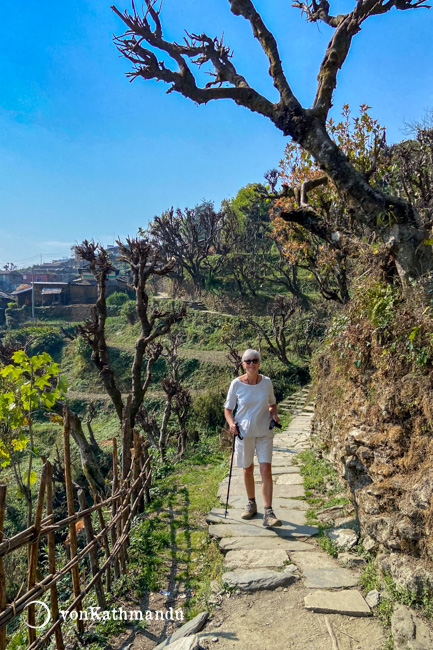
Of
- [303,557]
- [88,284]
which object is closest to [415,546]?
[303,557]

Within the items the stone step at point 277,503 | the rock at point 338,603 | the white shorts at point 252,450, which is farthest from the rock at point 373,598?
the stone step at point 277,503

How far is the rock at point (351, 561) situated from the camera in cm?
360

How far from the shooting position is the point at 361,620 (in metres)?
2.94

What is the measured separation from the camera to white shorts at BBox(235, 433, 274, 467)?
14.6 ft

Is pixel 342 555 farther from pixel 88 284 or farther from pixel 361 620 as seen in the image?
pixel 88 284

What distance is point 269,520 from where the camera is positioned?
14.4 ft

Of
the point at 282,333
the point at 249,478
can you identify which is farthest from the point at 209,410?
the point at 249,478

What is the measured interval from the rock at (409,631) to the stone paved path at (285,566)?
0.46ft

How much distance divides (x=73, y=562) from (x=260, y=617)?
145 cm

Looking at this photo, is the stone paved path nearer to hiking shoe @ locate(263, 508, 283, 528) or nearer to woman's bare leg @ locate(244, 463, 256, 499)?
hiking shoe @ locate(263, 508, 283, 528)

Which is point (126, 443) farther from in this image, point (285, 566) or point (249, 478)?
point (285, 566)

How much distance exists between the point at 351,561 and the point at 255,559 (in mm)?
830

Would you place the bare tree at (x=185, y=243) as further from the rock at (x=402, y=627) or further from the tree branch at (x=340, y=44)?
the rock at (x=402, y=627)

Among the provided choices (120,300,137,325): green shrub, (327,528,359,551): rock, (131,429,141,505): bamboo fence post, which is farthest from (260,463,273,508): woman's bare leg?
(120,300,137,325): green shrub
